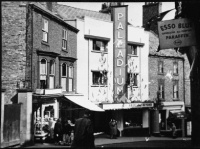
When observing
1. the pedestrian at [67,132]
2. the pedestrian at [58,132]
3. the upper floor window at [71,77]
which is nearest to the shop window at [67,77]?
the upper floor window at [71,77]

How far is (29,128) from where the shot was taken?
39.1 ft

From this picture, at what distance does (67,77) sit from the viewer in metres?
17.2

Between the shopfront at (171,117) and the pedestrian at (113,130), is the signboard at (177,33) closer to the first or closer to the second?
the shopfront at (171,117)

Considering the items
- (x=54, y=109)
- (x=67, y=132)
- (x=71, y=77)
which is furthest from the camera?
(x=71, y=77)

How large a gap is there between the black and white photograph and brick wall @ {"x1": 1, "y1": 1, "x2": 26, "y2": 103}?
0.04 m

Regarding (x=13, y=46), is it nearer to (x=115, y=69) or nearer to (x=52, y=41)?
(x=52, y=41)

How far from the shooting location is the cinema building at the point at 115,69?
1848cm

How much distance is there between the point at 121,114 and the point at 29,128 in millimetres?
8331

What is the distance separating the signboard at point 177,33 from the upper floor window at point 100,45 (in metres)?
10.6

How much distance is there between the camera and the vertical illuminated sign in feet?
66.3

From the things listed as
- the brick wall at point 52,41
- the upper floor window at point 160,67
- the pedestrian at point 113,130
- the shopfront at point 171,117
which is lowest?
the pedestrian at point 113,130

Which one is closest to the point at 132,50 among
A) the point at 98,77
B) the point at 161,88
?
the point at 98,77

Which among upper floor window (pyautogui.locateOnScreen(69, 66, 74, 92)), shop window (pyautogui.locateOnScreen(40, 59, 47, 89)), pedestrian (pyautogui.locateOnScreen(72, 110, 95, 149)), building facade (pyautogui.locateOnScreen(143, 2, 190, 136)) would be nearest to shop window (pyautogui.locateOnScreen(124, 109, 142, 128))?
building facade (pyautogui.locateOnScreen(143, 2, 190, 136))

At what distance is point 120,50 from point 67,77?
504 cm
